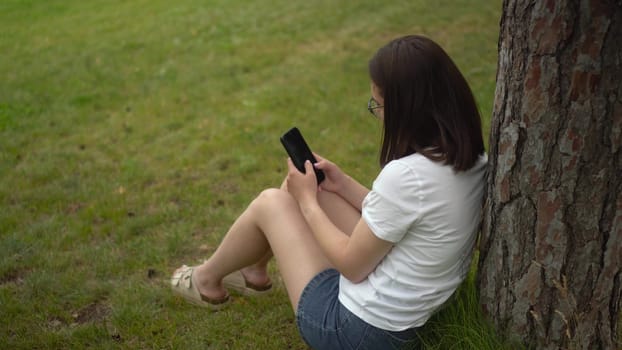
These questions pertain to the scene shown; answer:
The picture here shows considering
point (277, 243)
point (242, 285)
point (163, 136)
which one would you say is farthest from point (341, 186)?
point (163, 136)

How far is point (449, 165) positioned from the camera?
2.11m

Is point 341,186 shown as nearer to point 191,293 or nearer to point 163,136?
point 191,293

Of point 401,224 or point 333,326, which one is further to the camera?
point 333,326

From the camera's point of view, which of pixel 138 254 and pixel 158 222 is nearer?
pixel 138 254

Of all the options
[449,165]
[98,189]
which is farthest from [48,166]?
[449,165]

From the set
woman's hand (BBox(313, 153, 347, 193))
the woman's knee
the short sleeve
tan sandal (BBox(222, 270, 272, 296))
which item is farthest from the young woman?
tan sandal (BBox(222, 270, 272, 296))

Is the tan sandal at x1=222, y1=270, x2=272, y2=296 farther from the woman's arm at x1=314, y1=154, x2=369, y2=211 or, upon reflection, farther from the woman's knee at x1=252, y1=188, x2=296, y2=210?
the woman's arm at x1=314, y1=154, x2=369, y2=211

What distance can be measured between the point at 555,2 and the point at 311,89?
4.39 metres

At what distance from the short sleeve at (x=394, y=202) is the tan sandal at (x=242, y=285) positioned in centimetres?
126

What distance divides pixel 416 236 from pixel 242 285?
1.35m

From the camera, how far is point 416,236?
84.4 inches

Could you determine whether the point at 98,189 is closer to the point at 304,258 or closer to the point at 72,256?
the point at 72,256

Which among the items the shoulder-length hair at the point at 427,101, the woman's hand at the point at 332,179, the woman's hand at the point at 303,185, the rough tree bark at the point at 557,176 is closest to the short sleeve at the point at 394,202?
the shoulder-length hair at the point at 427,101

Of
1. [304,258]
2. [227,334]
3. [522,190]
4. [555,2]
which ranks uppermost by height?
[555,2]
